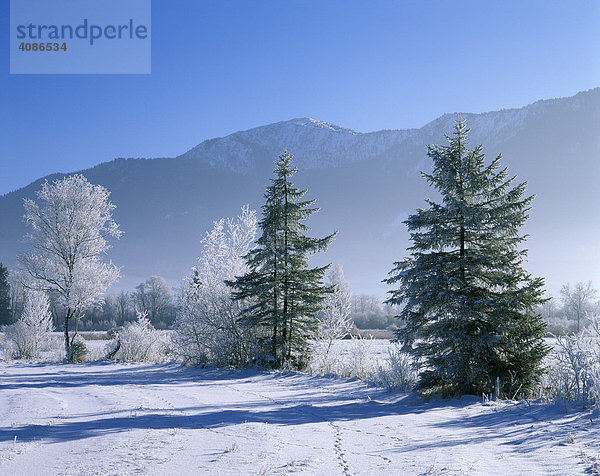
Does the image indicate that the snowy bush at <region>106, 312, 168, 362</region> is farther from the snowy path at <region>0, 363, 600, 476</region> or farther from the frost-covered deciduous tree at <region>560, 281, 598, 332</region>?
the frost-covered deciduous tree at <region>560, 281, 598, 332</region>

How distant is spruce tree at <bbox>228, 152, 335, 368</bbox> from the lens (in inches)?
656

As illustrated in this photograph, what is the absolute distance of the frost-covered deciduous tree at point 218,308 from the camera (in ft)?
57.3

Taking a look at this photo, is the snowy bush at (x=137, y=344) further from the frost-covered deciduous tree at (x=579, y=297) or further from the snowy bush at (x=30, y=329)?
the frost-covered deciduous tree at (x=579, y=297)

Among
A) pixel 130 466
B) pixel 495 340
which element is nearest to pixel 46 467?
pixel 130 466

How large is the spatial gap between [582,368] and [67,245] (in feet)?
76.7

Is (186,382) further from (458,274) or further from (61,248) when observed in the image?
(61,248)

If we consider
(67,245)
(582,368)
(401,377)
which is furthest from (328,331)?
(67,245)

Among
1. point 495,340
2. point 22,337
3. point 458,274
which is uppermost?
point 458,274

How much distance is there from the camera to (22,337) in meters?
26.2

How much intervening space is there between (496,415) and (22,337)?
27.7 m

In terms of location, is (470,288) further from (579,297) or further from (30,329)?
(579,297)

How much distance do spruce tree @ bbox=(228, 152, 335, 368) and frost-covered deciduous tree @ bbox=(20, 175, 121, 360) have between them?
1050 cm

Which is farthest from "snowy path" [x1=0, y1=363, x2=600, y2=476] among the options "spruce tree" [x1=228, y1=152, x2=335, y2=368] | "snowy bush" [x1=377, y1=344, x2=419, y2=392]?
"spruce tree" [x1=228, y1=152, x2=335, y2=368]

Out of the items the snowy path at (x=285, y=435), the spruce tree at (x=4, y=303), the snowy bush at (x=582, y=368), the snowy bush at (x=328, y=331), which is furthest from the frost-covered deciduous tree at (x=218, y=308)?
the spruce tree at (x=4, y=303)
